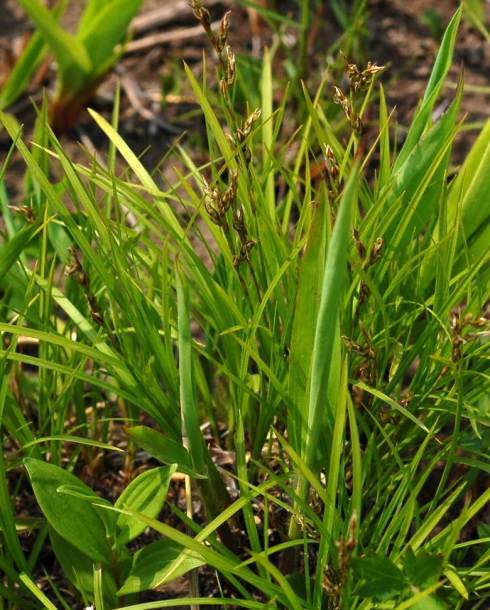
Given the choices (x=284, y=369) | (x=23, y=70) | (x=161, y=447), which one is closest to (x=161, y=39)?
(x=23, y=70)

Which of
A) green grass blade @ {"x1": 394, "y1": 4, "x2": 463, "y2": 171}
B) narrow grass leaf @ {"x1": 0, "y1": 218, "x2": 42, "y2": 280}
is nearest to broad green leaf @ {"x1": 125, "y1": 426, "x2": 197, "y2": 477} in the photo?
narrow grass leaf @ {"x1": 0, "y1": 218, "x2": 42, "y2": 280}

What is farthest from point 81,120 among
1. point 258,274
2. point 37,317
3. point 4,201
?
point 258,274

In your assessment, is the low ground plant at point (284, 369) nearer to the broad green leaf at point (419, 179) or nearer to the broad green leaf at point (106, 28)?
the broad green leaf at point (419, 179)

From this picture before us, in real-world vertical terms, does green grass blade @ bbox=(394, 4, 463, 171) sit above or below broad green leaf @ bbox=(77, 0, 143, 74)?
below

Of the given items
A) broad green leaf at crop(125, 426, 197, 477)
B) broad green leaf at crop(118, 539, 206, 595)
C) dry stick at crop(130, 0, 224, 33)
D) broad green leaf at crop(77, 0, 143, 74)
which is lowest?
broad green leaf at crop(118, 539, 206, 595)

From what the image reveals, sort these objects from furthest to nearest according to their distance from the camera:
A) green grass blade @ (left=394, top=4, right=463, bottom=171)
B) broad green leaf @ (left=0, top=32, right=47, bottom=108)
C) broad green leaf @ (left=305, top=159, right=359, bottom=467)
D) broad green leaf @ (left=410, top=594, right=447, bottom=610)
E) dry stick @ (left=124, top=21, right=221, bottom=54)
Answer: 1. dry stick @ (left=124, top=21, right=221, bottom=54)
2. broad green leaf @ (left=0, top=32, right=47, bottom=108)
3. green grass blade @ (left=394, top=4, right=463, bottom=171)
4. broad green leaf @ (left=410, top=594, right=447, bottom=610)
5. broad green leaf @ (left=305, top=159, right=359, bottom=467)

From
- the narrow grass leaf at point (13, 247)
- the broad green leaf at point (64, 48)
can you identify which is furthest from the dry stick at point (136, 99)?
the narrow grass leaf at point (13, 247)

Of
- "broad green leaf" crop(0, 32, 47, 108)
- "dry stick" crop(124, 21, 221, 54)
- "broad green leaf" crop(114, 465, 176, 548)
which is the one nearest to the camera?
"broad green leaf" crop(114, 465, 176, 548)

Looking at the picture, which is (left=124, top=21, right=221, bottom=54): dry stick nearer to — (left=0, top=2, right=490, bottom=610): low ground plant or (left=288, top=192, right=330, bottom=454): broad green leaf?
(left=0, top=2, right=490, bottom=610): low ground plant

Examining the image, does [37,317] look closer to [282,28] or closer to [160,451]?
[160,451]
